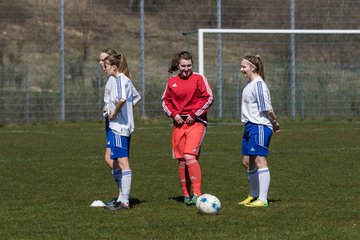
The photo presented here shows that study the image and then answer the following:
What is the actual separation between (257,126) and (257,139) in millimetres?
152

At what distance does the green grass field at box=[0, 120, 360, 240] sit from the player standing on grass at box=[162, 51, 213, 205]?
42 centimetres

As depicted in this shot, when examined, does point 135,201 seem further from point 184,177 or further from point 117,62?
point 117,62

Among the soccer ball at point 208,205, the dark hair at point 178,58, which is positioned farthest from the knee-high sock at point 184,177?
the soccer ball at point 208,205

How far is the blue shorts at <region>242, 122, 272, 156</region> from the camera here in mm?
10953

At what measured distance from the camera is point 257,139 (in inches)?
431

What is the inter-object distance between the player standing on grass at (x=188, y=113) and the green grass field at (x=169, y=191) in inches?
16.5

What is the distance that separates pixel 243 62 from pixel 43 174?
15.9ft

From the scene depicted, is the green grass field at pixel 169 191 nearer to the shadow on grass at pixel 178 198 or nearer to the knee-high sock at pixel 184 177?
the shadow on grass at pixel 178 198

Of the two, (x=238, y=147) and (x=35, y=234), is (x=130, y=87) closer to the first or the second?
(x=35, y=234)

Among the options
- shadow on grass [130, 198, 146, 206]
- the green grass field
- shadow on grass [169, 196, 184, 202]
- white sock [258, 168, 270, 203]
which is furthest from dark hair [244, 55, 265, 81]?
shadow on grass [130, 198, 146, 206]

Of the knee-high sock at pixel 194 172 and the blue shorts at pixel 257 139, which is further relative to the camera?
the knee-high sock at pixel 194 172

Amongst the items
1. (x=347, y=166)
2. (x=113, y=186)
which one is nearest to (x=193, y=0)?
(x=347, y=166)

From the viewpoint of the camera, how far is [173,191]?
12539mm

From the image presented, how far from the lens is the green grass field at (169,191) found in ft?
30.2
